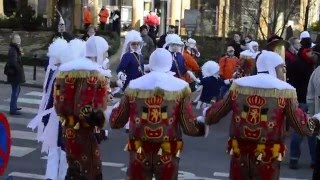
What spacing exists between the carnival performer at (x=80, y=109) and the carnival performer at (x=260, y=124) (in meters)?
1.57

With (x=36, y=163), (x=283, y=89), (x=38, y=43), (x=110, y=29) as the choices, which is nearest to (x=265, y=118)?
(x=283, y=89)

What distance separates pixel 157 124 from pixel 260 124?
100cm

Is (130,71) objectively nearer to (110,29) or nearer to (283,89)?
(283,89)

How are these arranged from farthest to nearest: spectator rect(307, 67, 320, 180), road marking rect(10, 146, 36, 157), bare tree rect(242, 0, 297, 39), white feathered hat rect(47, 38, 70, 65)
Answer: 1. bare tree rect(242, 0, 297, 39)
2. road marking rect(10, 146, 36, 157)
3. spectator rect(307, 67, 320, 180)
4. white feathered hat rect(47, 38, 70, 65)

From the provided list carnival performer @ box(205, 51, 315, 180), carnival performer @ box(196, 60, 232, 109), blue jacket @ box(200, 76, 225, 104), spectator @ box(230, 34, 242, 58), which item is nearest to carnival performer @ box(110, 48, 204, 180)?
carnival performer @ box(205, 51, 315, 180)

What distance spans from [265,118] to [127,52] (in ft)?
20.2

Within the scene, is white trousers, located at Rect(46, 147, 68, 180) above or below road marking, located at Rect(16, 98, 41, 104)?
above

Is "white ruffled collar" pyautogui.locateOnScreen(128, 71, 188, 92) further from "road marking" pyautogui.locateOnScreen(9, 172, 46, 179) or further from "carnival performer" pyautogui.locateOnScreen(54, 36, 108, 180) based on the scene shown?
"road marking" pyautogui.locateOnScreen(9, 172, 46, 179)

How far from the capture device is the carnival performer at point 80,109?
8.02m

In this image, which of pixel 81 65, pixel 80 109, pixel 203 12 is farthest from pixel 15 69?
pixel 203 12

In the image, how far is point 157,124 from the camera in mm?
7234

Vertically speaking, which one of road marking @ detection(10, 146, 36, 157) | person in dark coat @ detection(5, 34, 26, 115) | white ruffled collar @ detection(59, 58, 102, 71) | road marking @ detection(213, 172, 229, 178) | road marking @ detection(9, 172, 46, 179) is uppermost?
white ruffled collar @ detection(59, 58, 102, 71)

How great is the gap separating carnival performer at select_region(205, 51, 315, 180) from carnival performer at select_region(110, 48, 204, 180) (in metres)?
0.47

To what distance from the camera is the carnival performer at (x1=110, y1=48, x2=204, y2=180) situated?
23.8ft
